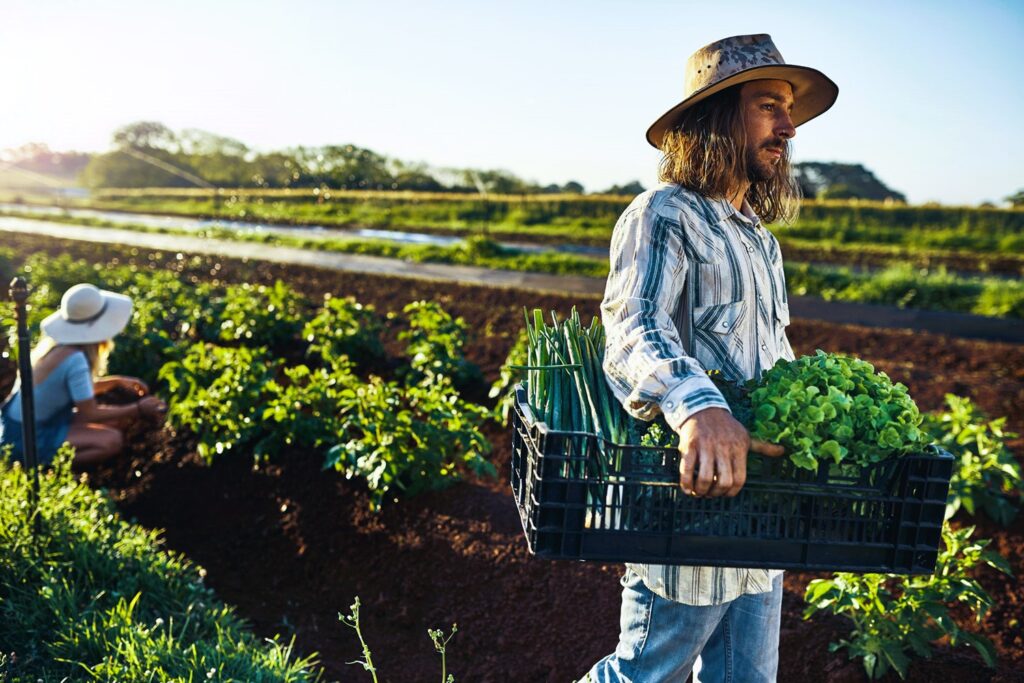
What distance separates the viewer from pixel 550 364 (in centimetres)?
202

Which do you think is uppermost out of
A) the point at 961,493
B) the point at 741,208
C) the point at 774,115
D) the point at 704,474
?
the point at 774,115

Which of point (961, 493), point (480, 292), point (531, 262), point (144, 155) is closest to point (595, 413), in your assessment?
point (961, 493)

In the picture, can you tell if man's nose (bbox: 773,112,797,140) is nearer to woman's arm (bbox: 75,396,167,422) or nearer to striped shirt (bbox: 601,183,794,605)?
striped shirt (bbox: 601,183,794,605)

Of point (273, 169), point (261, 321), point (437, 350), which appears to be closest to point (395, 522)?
point (437, 350)

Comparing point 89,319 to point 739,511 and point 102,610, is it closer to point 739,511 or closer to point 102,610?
point 102,610

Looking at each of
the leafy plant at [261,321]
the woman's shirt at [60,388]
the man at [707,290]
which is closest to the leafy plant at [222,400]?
the woman's shirt at [60,388]

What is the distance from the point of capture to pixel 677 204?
6.21ft

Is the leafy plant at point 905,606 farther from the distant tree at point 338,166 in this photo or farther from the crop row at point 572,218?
the crop row at point 572,218

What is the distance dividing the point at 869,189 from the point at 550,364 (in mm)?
51280

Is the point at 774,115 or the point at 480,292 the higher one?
the point at 774,115

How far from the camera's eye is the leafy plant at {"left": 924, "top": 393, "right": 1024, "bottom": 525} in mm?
3658

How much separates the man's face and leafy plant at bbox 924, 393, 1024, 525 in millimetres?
2047

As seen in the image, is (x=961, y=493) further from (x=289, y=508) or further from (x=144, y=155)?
(x=144, y=155)

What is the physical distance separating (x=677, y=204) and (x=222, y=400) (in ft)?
10.2
